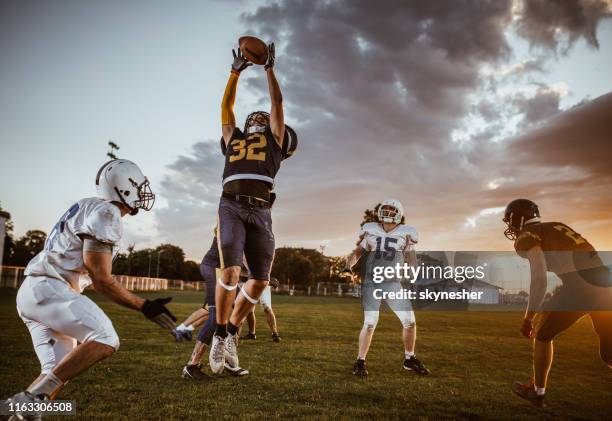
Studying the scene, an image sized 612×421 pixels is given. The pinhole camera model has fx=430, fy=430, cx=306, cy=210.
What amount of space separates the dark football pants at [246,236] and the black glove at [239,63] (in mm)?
1649

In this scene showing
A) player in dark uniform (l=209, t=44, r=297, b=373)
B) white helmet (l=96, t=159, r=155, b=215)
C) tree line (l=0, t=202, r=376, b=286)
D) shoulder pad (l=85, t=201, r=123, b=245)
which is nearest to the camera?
shoulder pad (l=85, t=201, r=123, b=245)

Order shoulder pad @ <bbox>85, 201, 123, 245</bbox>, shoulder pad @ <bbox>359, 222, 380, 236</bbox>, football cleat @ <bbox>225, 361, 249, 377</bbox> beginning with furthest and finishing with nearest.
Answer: shoulder pad @ <bbox>359, 222, 380, 236</bbox>, football cleat @ <bbox>225, 361, 249, 377</bbox>, shoulder pad @ <bbox>85, 201, 123, 245</bbox>

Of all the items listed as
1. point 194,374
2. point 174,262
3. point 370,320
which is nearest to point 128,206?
point 194,374

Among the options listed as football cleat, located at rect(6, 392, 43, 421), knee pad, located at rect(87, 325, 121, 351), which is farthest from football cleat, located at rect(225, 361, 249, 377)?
football cleat, located at rect(6, 392, 43, 421)

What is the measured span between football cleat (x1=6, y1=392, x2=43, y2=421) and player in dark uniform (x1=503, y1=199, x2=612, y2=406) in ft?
15.7

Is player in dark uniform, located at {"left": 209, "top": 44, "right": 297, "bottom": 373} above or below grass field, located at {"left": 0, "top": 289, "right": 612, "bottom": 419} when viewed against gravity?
above

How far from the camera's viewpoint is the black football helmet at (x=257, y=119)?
18.4 feet

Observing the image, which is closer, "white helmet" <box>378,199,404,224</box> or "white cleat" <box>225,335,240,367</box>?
"white cleat" <box>225,335,240,367</box>

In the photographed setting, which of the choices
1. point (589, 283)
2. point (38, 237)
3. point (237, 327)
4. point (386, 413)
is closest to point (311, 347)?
point (237, 327)

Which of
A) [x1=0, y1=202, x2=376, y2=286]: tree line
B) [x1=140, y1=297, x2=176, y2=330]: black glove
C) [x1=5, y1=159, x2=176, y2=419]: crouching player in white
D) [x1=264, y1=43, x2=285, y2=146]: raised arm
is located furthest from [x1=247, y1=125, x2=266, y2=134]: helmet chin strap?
[x1=0, y1=202, x2=376, y2=286]: tree line

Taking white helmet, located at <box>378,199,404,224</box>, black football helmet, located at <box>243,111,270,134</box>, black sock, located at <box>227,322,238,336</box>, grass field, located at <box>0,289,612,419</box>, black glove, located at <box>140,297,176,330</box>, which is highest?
black football helmet, located at <box>243,111,270,134</box>

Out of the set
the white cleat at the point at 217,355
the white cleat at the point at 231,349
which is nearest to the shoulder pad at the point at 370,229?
the white cleat at the point at 231,349

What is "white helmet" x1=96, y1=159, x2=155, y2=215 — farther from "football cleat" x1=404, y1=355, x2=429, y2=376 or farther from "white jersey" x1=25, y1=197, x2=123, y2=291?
"football cleat" x1=404, y1=355, x2=429, y2=376

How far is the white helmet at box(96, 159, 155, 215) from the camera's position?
3779 mm
